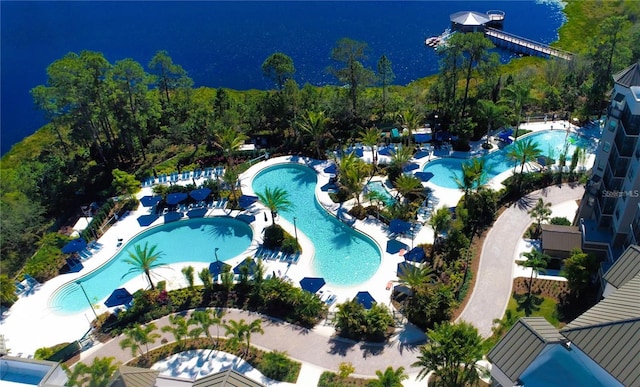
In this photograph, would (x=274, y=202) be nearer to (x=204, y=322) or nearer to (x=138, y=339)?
(x=204, y=322)

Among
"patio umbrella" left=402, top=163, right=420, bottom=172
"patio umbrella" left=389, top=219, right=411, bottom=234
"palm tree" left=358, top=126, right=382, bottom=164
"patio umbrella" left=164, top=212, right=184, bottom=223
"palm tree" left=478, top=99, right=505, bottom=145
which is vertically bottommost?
"patio umbrella" left=164, top=212, right=184, bottom=223

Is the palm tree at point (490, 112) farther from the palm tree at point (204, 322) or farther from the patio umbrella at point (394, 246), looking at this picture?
the palm tree at point (204, 322)

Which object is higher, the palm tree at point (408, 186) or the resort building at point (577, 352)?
the palm tree at point (408, 186)

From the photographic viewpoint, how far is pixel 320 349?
35.5 metres

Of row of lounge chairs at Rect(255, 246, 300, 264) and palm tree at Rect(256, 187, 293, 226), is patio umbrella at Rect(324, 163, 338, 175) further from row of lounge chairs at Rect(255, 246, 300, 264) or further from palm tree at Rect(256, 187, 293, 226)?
row of lounge chairs at Rect(255, 246, 300, 264)

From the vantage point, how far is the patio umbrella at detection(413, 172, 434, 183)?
168ft

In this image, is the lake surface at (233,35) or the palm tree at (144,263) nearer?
the palm tree at (144,263)

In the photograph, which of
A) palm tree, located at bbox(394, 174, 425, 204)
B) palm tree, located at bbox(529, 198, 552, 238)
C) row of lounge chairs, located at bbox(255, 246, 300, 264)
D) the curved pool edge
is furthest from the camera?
palm tree, located at bbox(394, 174, 425, 204)

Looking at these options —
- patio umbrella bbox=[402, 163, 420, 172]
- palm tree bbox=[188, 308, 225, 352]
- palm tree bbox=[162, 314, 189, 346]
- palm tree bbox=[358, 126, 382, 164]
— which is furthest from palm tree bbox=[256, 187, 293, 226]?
patio umbrella bbox=[402, 163, 420, 172]

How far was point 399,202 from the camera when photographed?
48.6m

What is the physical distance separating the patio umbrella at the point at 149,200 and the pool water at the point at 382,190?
74.0 ft

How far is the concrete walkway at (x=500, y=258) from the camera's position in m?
36.9

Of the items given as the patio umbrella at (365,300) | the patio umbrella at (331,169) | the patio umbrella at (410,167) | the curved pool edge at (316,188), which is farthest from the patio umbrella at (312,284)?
the patio umbrella at (410,167)

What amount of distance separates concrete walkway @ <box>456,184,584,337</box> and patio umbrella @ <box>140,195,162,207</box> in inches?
1308
